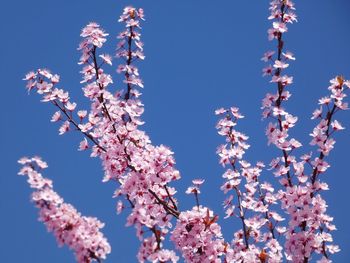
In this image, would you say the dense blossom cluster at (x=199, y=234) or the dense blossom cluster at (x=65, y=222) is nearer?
the dense blossom cluster at (x=65, y=222)

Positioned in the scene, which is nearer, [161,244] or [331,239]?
[161,244]

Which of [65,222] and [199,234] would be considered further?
[199,234]

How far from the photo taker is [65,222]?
5.50m

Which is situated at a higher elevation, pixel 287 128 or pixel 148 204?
pixel 287 128

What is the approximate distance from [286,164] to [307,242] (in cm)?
112

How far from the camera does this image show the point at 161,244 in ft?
20.0

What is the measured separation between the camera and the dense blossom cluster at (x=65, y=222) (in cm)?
538

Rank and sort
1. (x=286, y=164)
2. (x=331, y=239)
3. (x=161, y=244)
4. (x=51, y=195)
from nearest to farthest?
(x=51, y=195), (x=161, y=244), (x=331, y=239), (x=286, y=164)

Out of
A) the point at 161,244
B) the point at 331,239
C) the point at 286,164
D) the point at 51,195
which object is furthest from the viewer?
the point at 286,164

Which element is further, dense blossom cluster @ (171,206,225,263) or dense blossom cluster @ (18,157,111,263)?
dense blossom cluster @ (171,206,225,263)

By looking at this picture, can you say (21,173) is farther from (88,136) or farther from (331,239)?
(331,239)

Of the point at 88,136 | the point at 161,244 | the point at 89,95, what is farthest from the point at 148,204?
the point at 89,95

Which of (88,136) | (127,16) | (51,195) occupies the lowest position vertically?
(51,195)

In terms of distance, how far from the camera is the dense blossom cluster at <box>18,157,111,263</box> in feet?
17.6
